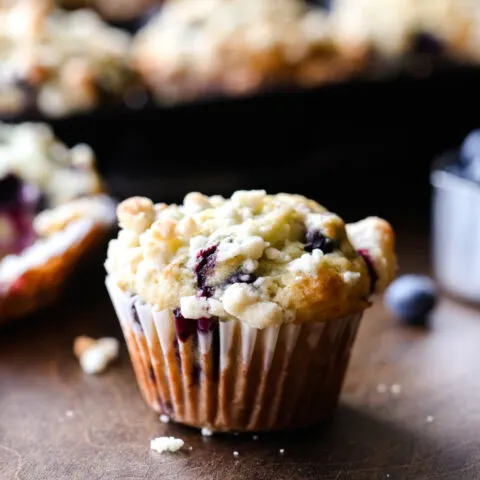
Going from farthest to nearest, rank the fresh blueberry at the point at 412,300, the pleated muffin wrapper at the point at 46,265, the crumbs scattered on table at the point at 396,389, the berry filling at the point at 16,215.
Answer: the berry filling at the point at 16,215 < the fresh blueberry at the point at 412,300 < the pleated muffin wrapper at the point at 46,265 < the crumbs scattered on table at the point at 396,389

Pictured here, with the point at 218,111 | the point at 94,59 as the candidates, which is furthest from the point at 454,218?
the point at 94,59

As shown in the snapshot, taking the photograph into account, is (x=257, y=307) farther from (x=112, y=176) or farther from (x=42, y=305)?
(x=112, y=176)

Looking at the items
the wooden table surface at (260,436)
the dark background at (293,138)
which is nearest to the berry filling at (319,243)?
the wooden table surface at (260,436)

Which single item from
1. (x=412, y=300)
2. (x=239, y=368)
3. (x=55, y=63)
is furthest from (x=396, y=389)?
(x=55, y=63)

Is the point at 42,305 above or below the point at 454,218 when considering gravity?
below

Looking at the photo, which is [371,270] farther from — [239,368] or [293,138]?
[293,138]

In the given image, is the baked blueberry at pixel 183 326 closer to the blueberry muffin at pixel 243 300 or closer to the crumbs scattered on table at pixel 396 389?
the blueberry muffin at pixel 243 300
